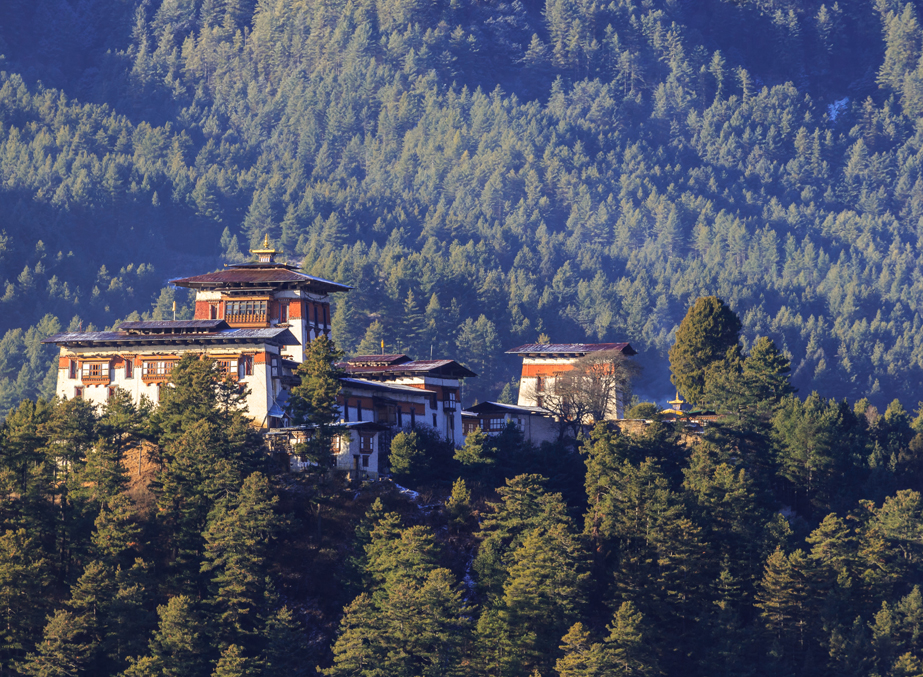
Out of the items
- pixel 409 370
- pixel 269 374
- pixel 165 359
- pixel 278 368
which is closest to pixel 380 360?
pixel 409 370

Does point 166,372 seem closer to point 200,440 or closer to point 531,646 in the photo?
point 200,440

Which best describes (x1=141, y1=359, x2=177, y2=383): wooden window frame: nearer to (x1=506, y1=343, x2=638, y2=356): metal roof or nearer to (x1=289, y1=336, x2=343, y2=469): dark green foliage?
(x1=289, y1=336, x2=343, y2=469): dark green foliage

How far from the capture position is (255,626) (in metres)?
89.6

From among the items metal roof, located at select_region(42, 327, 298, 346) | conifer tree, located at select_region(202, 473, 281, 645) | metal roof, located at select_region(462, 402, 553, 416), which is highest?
metal roof, located at select_region(42, 327, 298, 346)

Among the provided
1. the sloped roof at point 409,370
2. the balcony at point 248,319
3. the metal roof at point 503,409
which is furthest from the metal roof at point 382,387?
the balcony at point 248,319

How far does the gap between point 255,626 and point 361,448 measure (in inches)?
609

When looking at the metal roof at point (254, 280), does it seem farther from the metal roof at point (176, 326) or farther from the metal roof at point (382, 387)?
the metal roof at point (382, 387)

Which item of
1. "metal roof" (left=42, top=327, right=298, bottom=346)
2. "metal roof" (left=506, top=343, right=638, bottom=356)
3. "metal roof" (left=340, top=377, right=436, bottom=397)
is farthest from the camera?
"metal roof" (left=506, top=343, right=638, bottom=356)

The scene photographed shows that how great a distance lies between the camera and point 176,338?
104m

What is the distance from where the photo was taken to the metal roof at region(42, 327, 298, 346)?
4048 inches

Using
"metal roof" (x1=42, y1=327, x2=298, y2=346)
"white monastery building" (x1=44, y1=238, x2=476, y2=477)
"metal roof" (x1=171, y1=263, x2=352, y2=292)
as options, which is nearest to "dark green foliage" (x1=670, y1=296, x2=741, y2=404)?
"white monastery building" (x1=44, y1=238, x2=476, y2=477)

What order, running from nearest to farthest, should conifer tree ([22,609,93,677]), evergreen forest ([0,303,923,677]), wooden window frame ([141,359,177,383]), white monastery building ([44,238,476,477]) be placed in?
1. conifer tree ([22,609,93,677])
2. evergreen forest ([0,303,923,677])
3. white monastery building ([44,238,476,477])
4. wooden window frame ([141,359,177,383])

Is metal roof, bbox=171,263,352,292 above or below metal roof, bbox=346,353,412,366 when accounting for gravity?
above

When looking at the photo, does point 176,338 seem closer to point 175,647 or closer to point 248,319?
point 248,319
